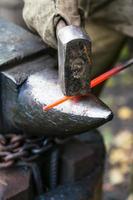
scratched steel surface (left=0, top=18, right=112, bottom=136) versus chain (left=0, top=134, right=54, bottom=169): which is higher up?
scratched steel surface (left=0, top=18, right=112, bottom=136)

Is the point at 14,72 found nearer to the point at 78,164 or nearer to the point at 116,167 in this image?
the point at 78,164

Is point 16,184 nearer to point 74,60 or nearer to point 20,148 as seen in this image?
point 20,148

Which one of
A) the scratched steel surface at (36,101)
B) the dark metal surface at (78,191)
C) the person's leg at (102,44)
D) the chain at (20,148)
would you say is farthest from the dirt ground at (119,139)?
the scratched steel surface at (36,101)

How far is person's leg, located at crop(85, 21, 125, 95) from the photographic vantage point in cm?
180

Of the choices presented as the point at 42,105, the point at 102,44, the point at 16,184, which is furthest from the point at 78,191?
the point at 102,44

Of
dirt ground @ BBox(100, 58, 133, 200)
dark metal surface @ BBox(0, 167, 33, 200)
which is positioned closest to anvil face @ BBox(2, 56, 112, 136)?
dark metal surface @ BBox(0, 167, 33, 200)

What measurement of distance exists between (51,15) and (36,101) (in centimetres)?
21

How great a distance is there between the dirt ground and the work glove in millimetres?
1292

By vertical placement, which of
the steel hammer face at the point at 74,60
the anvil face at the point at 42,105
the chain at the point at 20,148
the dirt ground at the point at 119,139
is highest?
the steel hammer face at the point at 74,60

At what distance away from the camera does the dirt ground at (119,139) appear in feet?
8.37

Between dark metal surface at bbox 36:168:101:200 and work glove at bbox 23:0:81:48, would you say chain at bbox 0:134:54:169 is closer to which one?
dark metal surface at bbox 36:168:101:200

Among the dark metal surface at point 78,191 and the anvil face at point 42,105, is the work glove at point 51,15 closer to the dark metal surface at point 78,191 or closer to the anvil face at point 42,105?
the anvil face at point 42,105

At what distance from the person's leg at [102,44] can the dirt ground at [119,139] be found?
2.30 feet

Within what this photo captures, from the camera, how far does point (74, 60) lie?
3.40 ft
